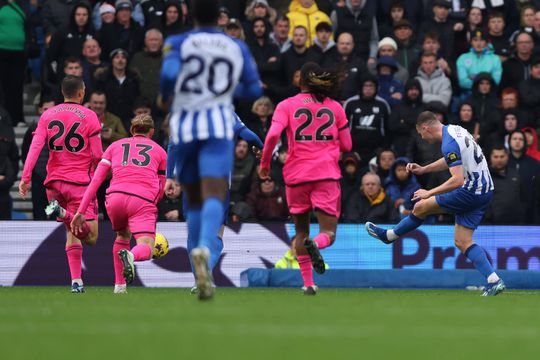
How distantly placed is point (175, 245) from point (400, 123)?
4.70 meters

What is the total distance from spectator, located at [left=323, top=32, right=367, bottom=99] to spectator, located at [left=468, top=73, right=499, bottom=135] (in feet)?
6.17

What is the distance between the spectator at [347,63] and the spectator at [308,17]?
1.04 meters

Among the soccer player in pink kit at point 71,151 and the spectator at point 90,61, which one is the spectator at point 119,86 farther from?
the soccer player in pink kit at point 71,151

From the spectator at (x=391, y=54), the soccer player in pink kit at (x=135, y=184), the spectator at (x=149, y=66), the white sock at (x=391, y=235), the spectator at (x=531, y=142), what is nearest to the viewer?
the soccer player in pink kit at (x=135, y=184)

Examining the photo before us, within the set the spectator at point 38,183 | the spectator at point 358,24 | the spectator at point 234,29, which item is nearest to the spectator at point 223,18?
the spectator at point 234,29

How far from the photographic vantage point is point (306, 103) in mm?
13172

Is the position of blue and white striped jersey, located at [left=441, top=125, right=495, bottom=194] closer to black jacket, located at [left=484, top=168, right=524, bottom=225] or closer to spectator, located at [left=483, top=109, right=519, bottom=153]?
black jacket, located at [left=484, top=168, right=524, bottom=225]

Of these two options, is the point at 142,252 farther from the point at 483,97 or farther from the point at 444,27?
the point at 444,27

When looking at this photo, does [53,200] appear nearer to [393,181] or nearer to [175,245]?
[175,245]

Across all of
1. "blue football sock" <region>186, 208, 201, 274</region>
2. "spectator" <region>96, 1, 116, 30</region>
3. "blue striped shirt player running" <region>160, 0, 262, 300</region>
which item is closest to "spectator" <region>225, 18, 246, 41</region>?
"spectator" <region>96, 1, 116, 30</region>

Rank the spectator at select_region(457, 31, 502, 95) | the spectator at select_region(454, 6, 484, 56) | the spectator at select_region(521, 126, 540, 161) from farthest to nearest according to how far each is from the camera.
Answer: the spectator at select_region(454, 6, 484, 56) < the spectator at select_region(457, 31, 502, 95) < the spectator at select_region(521, 126, 540, 161)

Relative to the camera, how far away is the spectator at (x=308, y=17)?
2231 cm

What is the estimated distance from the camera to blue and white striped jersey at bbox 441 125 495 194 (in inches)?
555

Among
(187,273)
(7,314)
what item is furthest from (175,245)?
(7,314)
